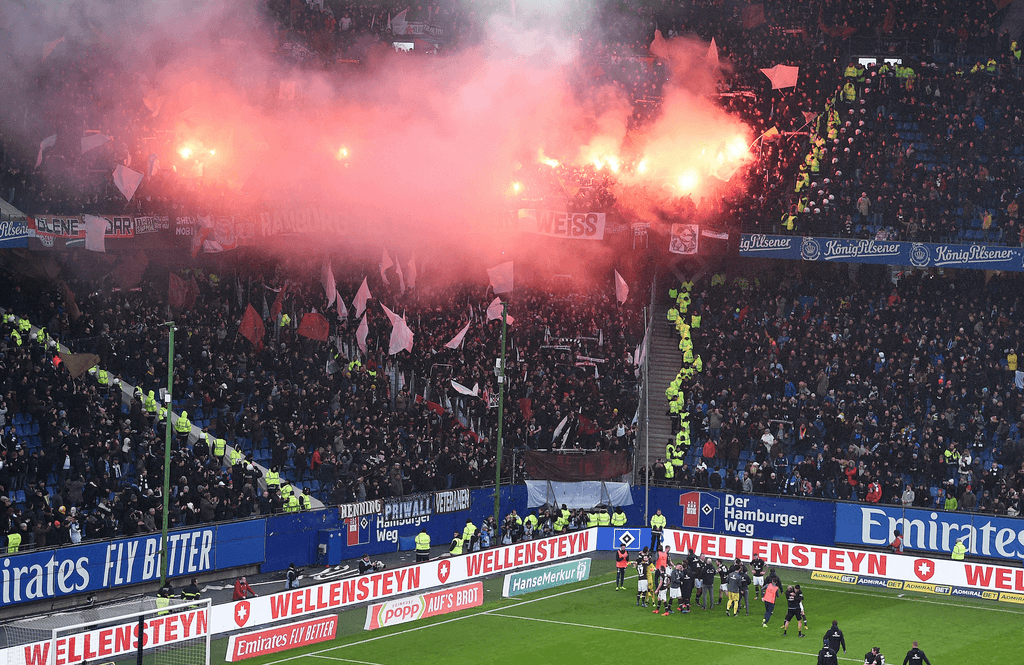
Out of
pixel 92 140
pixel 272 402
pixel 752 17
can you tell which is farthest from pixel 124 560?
pixel 752 17

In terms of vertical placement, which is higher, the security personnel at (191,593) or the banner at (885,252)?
the banner at (885,252)

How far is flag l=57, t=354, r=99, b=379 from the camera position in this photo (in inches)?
1385

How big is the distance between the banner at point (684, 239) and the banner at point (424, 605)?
54.9ft

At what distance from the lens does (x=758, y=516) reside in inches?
1630

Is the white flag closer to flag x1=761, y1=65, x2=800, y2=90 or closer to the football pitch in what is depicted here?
the football pitch

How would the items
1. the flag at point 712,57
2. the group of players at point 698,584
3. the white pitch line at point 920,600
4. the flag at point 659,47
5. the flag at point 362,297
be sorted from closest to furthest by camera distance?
the group of players at point 698,584
the white pitch line at point 920,600
the flag at point 362,297
the flag at point 712,57
the flag at point 659,47

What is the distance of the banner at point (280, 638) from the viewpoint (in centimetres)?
2694

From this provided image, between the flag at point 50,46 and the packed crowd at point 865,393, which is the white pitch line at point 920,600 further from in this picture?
the flag at point 50,46

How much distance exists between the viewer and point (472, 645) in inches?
1193

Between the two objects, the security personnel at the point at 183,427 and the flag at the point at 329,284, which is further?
the flag at the point at 329,284

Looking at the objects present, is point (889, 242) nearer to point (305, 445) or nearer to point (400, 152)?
point (400, 152)

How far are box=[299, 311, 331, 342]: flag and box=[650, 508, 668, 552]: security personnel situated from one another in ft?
38.4

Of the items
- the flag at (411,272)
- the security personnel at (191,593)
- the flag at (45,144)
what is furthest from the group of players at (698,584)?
the flag at (45,144)

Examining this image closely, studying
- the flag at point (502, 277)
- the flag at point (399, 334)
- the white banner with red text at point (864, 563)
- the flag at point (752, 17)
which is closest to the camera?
the white banner with red text at point (864, 563)
